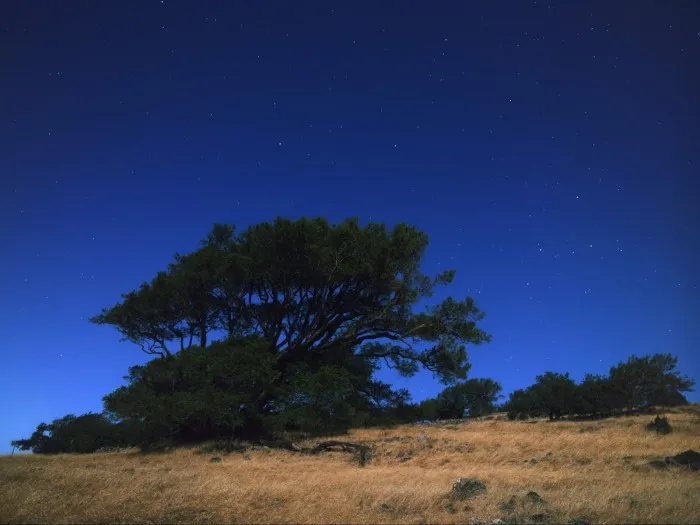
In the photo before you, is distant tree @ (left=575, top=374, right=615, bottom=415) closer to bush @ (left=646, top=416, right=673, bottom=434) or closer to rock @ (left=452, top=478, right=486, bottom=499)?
bush @ (left=646, top=416, right=673, bottom=434)

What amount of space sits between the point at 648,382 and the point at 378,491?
3680cm

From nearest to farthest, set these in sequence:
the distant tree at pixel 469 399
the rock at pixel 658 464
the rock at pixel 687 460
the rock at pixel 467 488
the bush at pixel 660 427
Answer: the rock at pixel 467 488, the rock at pixel 687 460, the rock at pixel 658 464, the bush at pixel 660 427, the distant tree at pixel 469 399

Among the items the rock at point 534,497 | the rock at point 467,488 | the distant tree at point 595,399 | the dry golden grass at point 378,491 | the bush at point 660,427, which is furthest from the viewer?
the distant tree at point 595,399

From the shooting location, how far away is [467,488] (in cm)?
1200

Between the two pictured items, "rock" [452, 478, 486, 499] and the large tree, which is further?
the large tree

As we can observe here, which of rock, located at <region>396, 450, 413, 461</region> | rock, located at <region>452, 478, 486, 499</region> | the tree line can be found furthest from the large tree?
rock, located at <region>452, 478, 486, 499</region>

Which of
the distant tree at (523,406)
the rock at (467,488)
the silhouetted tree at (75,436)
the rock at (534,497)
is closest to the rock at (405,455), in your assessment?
the rock at (467,488)

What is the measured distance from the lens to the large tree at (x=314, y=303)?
30.9 m

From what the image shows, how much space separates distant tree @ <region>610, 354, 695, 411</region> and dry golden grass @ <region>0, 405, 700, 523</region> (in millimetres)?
21950

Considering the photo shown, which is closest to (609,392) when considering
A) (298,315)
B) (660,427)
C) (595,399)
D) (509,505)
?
(595,399)

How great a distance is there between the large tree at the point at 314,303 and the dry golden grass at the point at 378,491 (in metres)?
12.7

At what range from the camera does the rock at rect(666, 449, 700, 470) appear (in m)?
14.0

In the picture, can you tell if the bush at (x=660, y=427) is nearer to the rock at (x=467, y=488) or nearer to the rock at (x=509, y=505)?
the rock at (x=467, y=488)

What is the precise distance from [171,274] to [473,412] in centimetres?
3808
